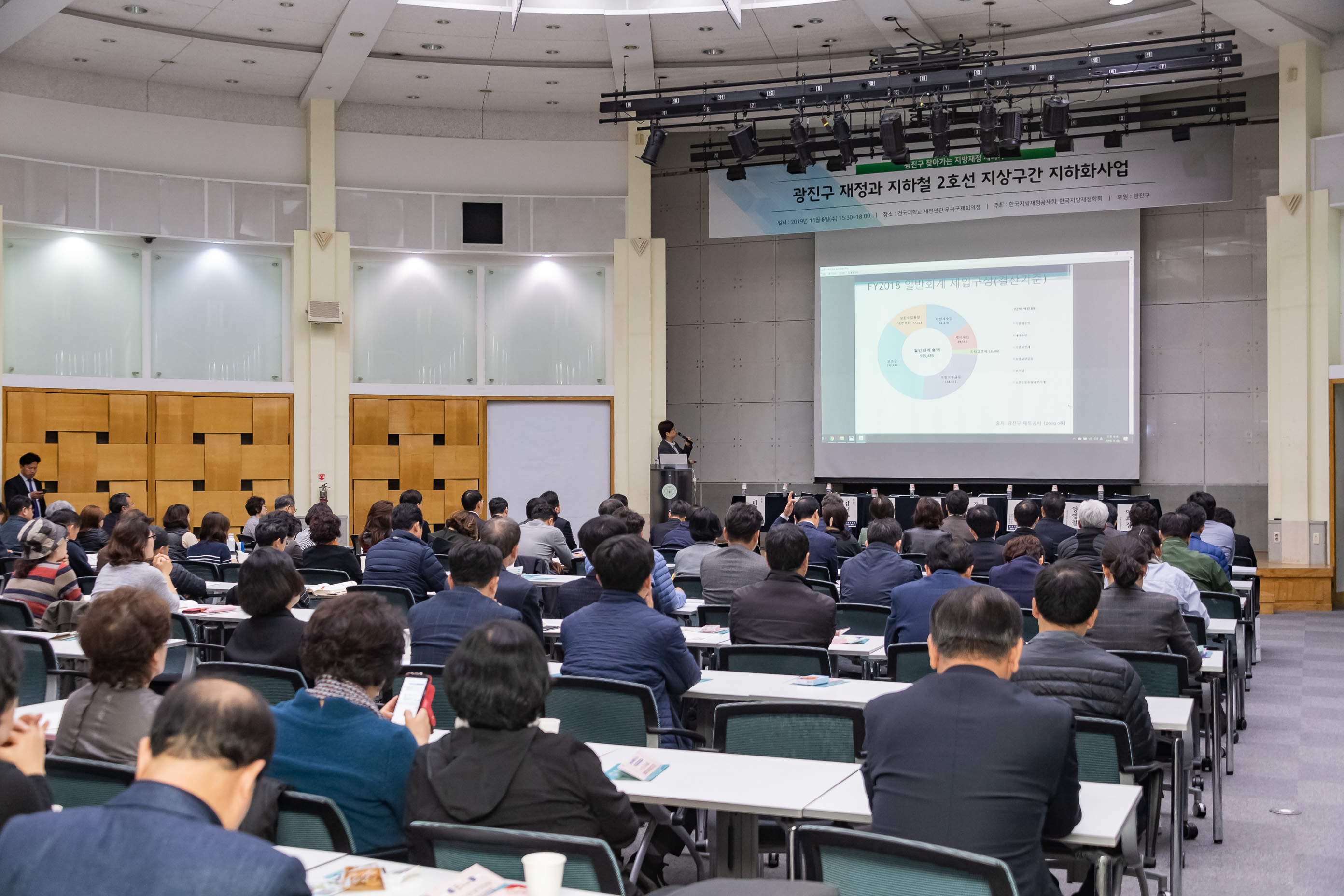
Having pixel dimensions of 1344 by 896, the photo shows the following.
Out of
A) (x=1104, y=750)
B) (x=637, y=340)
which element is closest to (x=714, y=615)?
(x=1104, y=750)

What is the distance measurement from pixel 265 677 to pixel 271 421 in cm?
1016

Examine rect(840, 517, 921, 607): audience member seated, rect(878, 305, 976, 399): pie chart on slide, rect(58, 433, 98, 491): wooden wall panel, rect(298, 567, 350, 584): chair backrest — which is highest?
rect(878, 305, 976, 399): pie chart on slide

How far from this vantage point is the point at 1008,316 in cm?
1337

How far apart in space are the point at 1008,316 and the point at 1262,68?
3.70 meters

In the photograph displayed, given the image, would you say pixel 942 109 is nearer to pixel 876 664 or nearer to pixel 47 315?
pixel 876 664

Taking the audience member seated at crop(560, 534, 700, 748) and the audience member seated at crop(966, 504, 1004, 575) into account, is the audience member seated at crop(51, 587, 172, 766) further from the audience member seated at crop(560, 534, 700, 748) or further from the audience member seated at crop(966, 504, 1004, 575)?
the audience member seated at crop(966, 504, 1004, 575)

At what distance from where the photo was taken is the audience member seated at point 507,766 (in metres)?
2.49

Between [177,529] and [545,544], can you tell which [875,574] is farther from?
[177,529]

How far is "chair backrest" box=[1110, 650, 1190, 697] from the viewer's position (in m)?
4.55

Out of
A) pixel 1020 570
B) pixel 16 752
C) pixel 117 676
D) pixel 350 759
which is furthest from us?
pixel 1020 570

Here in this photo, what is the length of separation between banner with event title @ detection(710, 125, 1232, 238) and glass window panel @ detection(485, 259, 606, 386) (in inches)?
76.0

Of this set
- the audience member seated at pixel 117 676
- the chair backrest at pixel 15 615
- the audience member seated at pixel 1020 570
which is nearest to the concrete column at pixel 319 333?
the chair backrest at pixel 15 615

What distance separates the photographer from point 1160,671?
461 centimetres

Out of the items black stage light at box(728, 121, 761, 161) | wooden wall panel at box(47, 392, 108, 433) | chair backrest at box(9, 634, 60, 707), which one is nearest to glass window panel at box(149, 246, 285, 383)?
wooden wall panel at box(47, 392, 108, 433)
